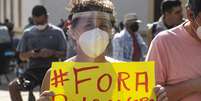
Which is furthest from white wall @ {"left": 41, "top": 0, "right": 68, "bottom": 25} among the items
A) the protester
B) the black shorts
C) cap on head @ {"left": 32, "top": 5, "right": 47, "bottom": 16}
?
the protester

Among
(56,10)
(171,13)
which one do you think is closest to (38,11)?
(171,13)

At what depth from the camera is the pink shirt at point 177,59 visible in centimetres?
326

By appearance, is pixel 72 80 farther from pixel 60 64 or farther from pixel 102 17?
pixel 102 17

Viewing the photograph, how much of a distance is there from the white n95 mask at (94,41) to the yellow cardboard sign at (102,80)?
0.06m

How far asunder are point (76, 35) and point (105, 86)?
1.00 feet

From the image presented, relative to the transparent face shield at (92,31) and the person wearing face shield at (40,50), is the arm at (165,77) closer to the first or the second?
the transparent face shield at (92,31)

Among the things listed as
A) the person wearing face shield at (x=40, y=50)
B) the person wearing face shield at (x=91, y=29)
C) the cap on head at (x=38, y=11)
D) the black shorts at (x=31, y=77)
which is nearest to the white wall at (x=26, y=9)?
the cap on head at (x=38, y=11)

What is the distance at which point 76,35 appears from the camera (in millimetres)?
3227

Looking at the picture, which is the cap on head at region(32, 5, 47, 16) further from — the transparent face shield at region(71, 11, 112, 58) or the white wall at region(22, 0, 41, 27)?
the white wall at region(22, 0, 41, 27)

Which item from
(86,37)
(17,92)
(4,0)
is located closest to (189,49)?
(86,37)

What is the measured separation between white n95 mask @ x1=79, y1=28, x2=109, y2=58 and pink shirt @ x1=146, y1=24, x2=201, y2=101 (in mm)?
293

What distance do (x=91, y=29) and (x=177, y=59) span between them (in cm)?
47

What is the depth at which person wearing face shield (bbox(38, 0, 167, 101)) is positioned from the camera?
314 cm

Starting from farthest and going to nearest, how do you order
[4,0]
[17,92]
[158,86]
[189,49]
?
[4,0]
[17,92]
[189,49]
[158,86]
